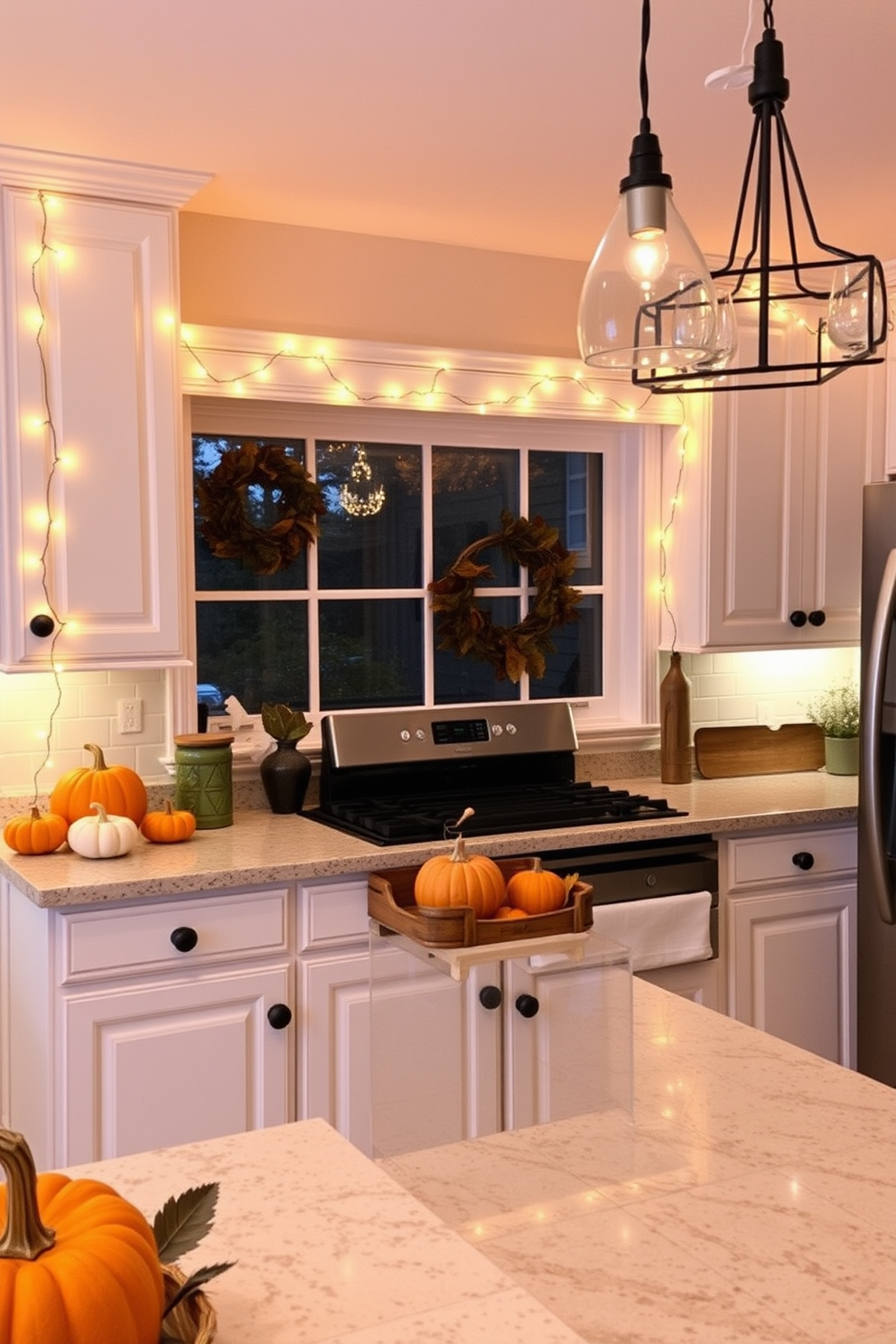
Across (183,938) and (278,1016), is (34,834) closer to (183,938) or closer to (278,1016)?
(183,938)

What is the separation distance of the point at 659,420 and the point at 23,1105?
2.57m

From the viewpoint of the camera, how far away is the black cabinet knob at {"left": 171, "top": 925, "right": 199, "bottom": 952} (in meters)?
2.80

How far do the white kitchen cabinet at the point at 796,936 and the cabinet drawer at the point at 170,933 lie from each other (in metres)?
1.27

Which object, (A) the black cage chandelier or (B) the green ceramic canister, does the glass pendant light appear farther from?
(B) the green ceramic canister

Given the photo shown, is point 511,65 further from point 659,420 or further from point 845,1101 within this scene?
point 845,1101

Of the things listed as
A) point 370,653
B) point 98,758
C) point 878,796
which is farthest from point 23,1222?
point 370,653

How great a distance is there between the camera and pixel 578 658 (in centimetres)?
414

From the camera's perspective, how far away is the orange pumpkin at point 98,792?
3078 mm

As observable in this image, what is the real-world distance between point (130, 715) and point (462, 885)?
74.0 inches

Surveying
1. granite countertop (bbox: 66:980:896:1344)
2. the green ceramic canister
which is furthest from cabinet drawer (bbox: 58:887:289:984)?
granite countertop (bbox: 66:980:896:1344)

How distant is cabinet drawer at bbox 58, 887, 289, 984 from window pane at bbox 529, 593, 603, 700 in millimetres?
1406

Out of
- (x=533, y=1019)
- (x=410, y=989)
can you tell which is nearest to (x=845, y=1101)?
(x=533, y=1019)

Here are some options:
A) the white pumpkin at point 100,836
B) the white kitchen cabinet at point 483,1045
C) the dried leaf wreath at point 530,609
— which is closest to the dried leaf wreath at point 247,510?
the dried leaf wreath at point 530,609

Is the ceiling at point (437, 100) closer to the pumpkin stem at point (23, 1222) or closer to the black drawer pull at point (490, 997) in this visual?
the black drawer pull at point (490, 997)
